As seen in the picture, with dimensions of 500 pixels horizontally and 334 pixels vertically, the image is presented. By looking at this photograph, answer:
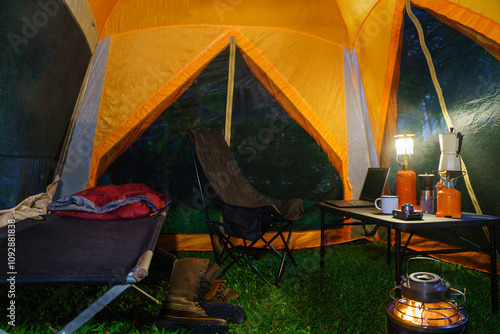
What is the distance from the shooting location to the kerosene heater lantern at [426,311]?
105 cm

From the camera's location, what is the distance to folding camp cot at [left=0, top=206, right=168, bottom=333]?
91 cm

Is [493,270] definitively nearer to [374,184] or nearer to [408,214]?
[408,214]

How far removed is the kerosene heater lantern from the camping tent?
1.75 meters

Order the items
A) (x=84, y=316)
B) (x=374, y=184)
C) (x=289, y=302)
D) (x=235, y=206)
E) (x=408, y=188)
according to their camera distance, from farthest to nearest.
Answer: (x=374, y=184), (x=235, y=206), (x=408, y=188), (x=289, y=302), (x=84, y=316)

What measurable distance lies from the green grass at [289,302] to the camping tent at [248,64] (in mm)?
900

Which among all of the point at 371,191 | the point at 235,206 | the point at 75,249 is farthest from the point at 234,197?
the point at 75,249

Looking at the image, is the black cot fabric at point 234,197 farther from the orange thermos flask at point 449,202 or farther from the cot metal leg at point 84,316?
the cot metal leg at point 84,316

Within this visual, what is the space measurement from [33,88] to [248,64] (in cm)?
160

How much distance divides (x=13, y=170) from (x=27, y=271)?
117 centimetres

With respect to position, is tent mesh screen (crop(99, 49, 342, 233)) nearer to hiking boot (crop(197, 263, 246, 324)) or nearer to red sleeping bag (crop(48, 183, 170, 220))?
red sleeping bag (crop(48, 183, 170, 220))

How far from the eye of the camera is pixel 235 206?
6.62 ft

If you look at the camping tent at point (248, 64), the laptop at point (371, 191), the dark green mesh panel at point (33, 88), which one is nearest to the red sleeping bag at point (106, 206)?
the dark green mesh panel at point (33, 88)

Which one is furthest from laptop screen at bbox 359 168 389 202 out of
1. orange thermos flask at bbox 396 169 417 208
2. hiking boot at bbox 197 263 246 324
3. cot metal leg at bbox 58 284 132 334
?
cot metal leg at bbox 58 284 132 334

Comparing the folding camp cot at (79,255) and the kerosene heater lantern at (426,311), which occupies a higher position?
the folding camp cot at (79,255)
